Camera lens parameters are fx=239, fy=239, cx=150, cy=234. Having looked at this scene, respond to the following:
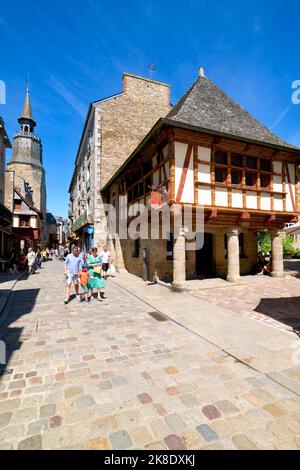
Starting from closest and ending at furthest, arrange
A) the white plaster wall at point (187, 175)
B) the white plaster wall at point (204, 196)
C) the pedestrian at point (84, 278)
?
the pedestrian at point (84, 278)
the white plaster wall at point (187, 175)
the white plaster wall at point (204, 196)

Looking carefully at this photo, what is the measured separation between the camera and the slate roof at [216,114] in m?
9.05

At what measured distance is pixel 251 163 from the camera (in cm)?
1022

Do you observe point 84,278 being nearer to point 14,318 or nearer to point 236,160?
point 14,318

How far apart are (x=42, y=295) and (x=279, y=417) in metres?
7.87

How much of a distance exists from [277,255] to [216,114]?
700 centimetres

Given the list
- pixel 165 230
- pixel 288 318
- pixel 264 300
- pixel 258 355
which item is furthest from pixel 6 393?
pixel 165 230

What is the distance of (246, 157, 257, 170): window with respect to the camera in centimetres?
1014

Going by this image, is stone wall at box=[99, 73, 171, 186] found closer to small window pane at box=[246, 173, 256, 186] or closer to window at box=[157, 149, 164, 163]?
window at box=[157, 149, 164, 163]

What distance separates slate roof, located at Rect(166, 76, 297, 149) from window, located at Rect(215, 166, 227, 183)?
4.41 feet

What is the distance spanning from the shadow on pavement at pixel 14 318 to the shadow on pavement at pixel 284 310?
5170 millimetres

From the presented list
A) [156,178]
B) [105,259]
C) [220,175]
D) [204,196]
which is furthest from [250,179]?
[105,259]

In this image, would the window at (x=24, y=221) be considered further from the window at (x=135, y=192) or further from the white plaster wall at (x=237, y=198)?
the white plaster wall at (x=237, y=198)

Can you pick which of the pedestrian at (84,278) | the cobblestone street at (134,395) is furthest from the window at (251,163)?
the cobblestone street at (134,395)
